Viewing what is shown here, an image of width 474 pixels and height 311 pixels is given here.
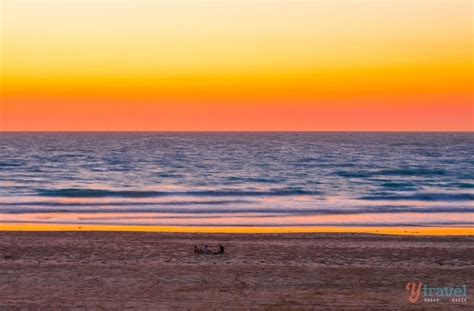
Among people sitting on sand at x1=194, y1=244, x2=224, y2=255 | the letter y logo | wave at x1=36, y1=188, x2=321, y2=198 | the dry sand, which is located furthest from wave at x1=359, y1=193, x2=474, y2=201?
the letter y logo

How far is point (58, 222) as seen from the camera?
2614 centimetres

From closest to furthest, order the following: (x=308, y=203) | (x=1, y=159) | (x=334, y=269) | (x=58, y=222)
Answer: (x=334, y=269) → (x=58, y=222) → (x=308, y=203) → (x=1, y=159)

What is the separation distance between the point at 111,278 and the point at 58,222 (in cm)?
1321

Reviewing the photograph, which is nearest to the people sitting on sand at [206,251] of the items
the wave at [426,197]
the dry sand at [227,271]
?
the dry sand at [227,271]

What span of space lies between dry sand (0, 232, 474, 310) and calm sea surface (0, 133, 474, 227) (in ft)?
22.7

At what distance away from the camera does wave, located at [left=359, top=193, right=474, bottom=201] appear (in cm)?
3919

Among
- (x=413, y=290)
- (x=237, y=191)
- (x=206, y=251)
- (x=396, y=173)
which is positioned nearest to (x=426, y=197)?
(x=237, y=191)

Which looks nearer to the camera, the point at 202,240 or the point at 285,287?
the point at 285,287

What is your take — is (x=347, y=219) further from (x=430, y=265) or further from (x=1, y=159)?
(x=1, y=159)

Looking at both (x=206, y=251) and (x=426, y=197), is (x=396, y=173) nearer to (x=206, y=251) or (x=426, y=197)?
(x=426, y=197)

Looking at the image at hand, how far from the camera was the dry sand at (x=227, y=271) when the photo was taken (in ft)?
38.8

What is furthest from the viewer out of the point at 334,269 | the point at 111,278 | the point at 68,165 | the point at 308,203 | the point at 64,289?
the point at 68,165

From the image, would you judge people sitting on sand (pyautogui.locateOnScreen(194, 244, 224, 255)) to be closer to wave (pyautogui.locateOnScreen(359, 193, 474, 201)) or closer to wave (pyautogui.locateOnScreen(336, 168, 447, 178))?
wave (pyautogui.locateOnScreen(359, 193, 474, 201))

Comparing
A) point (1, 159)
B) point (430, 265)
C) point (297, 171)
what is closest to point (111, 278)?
point (430, 265)
